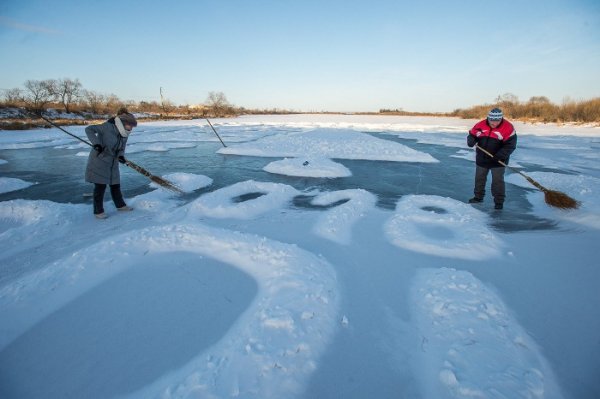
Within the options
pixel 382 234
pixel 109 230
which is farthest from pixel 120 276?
pixel 382 234

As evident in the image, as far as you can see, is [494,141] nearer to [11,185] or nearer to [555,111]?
[11,185]

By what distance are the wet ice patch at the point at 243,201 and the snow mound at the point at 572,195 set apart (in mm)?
4048

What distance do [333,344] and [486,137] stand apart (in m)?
4.24

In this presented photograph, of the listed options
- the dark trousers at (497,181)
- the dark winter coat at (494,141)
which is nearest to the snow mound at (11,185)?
the dark winter coat at (494,141)

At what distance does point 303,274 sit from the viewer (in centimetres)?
263

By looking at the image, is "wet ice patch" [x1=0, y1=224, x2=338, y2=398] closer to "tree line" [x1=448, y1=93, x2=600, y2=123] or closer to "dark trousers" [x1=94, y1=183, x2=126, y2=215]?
"dark trousers" [x1=94, y1=183, x2=126, y2=215]

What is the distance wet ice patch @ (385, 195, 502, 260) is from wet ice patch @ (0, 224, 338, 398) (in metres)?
1.23

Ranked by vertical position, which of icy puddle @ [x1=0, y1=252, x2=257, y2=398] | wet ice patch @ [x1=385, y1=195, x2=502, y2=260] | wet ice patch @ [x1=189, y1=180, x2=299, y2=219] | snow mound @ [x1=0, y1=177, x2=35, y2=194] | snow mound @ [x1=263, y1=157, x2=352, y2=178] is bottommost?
icy puddle @ [x1=0, y1=252, x2=257, y2=398]

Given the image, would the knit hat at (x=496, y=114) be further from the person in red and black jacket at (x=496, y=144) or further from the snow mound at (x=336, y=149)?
the snow mound at (x=336, y=149)

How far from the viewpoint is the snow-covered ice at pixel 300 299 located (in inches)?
67.3

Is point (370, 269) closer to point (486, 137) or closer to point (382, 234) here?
point (382, 234)

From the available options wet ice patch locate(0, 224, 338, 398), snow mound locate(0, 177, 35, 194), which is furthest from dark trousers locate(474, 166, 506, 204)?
snow mound locate(0, 177, 35, 194)

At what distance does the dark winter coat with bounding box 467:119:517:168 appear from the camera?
441 cm

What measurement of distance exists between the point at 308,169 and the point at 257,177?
1260 millimetres
